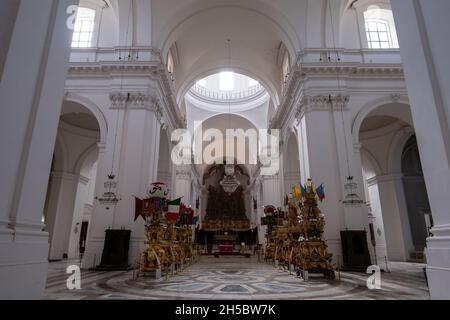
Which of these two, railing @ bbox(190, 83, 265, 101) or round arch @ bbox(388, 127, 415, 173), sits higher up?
railing @ bbox(190, 83, 265, 101)

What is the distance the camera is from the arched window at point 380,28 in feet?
41.1

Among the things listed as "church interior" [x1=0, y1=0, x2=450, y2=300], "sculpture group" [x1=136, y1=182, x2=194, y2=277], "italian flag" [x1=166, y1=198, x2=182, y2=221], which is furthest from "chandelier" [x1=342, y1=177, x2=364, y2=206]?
"sculpture group" [x1=136, y1=182, x2=194, y2=277]

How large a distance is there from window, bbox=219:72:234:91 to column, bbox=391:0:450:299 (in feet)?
76.5

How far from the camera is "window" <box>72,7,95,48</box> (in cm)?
1220

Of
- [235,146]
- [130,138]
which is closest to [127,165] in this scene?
[130,138]

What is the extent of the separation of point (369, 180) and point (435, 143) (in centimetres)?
1366

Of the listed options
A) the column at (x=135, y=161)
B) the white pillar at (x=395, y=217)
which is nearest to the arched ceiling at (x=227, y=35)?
A: the column at (x=135, y=161)

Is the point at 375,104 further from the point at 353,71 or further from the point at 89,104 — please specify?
the point at 89,104

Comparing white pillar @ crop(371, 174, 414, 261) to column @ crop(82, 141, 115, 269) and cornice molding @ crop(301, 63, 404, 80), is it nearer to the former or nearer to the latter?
cornice molding @ crop(301, 63, 404, 80)

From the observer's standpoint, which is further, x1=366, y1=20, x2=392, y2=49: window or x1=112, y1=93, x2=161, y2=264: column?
x1=366, y1=20, x2=392, y2=49: window

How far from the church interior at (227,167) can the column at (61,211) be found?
6 cm

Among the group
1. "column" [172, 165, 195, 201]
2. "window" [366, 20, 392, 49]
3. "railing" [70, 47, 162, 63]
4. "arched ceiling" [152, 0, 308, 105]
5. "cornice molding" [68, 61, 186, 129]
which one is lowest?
"column" [172, 165, 195, 201]

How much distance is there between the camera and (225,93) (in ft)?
82.7
